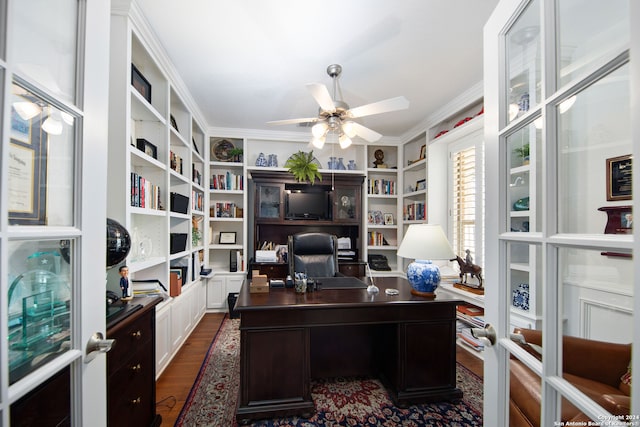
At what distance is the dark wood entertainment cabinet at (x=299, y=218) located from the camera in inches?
155

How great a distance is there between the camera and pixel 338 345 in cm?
216

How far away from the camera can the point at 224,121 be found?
3721 mm

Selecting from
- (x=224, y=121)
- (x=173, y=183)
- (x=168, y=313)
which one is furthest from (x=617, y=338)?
(x=224, y=121)

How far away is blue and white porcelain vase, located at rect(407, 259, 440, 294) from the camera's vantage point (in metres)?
2.01

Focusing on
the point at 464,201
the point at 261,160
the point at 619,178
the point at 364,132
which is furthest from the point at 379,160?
the point at 619,178

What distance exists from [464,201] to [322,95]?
2311 millimetres

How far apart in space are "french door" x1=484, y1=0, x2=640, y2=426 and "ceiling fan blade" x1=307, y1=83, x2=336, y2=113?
1176 mm

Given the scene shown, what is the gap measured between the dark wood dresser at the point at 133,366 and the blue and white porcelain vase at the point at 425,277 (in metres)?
1.73

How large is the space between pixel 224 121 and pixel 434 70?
2678 millimetres

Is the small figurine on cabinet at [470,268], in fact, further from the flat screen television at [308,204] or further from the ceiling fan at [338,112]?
the flat screen television at [308,204]

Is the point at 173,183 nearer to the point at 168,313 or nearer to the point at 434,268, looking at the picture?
the point at 168,313

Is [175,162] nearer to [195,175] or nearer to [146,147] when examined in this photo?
[146,147]

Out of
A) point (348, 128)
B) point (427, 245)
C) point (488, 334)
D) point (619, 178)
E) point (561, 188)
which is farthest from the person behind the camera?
point (348, 128)

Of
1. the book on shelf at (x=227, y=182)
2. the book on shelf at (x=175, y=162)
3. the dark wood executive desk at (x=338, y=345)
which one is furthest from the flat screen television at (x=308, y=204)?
the dark wood executive desk at (x=338, y=345)
